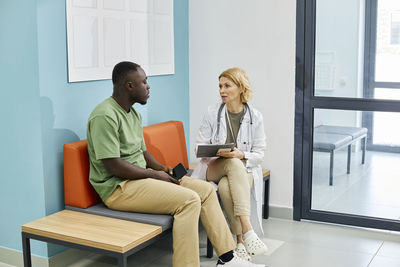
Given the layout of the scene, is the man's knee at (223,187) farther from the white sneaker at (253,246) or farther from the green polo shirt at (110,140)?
the green polo shirt at (110,140)

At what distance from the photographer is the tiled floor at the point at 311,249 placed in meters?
3.56

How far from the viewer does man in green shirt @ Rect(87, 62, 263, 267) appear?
10.1 ft

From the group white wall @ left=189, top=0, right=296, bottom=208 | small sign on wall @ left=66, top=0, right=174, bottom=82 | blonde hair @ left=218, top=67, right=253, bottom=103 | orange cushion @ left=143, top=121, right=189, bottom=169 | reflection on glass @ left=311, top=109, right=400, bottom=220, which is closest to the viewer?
small sign on wall @ left=66, top=0, right=174, bottom=82

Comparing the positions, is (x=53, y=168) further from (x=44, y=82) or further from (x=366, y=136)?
(x=366, y=136)

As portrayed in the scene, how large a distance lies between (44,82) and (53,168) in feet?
1.72

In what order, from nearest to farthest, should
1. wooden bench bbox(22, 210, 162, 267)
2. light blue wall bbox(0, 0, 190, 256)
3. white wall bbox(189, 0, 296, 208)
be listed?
wooden bench bbox(22, 210, 162, 267)
light blue wall bbox(0, 0, 190, 256)
white wall bbox(189, 0, 296, 208)

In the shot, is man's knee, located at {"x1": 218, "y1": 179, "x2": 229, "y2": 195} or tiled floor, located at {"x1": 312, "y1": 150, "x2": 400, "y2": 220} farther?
tiled floor, located at {"x1": 312, "y1": 150, "x2": 400, "y2": 220}

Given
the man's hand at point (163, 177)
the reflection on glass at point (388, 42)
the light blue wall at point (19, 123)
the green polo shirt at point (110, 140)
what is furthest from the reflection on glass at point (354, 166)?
the light blue wall at point (19, 123)

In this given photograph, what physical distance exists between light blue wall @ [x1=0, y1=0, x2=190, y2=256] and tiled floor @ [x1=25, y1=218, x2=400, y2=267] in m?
0.50

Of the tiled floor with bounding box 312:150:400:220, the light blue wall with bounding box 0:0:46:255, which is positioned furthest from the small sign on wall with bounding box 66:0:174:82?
the tiled floor with bounding box 312:150:400:220

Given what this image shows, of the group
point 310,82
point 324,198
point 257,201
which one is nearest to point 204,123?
point 257,201

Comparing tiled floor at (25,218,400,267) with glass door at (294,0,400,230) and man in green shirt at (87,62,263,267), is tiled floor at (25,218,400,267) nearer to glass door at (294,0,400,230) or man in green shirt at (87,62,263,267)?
glass door at (294,0,400,230)

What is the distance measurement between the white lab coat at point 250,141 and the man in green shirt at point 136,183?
1.51 ft

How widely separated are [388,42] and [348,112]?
1.94ft
